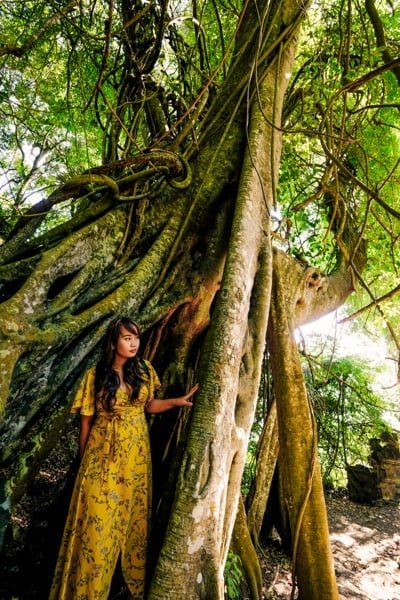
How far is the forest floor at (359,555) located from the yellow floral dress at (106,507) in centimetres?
159

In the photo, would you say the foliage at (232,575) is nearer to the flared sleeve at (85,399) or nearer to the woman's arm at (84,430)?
the woman's arm at (84,430)

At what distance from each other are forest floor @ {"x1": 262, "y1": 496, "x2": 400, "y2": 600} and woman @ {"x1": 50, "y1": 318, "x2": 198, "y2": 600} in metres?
1.61

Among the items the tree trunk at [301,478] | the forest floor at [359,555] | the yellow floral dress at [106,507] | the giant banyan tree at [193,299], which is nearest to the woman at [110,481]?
the yellow floral dress at [106,507]

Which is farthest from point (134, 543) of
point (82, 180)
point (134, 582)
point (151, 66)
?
point (151, 66)

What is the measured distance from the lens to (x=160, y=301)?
8.27 feet

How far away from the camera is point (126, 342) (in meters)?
2.11

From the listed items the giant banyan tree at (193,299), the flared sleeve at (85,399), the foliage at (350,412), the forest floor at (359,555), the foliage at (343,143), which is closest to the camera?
the giant banyan tree at (193,299)

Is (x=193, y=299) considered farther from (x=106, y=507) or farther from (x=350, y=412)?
(x=350, y=412)

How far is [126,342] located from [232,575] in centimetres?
165

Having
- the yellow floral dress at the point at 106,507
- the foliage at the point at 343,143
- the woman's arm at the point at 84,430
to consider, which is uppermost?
the foliage at the point at 343,143

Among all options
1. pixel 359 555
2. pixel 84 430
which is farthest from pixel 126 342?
pixel 359 555

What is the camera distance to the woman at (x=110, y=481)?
6.23ft

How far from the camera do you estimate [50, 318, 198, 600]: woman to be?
6.23 feet

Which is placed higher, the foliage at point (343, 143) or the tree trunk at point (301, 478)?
the foliage at point (343, 143)
